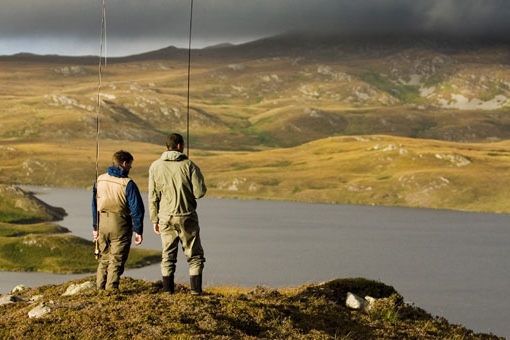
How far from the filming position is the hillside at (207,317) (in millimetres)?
19469

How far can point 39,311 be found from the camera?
836 inches

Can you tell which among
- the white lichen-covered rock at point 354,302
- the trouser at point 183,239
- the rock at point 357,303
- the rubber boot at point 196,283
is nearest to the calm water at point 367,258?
the rock at point 357,303

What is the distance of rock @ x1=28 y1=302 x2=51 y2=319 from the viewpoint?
21.0 metres

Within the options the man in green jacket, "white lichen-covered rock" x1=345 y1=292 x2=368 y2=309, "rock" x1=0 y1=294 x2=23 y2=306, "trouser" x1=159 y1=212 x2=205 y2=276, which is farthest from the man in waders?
"white lichen-covered rock" x1=345 y1=292 x2=368 y2=309

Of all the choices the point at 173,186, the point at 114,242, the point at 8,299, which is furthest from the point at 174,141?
the point at 8,299

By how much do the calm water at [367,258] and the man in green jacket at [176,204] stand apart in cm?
5335

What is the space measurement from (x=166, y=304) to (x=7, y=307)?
5814mm

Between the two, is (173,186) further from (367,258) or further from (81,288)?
(367,258)

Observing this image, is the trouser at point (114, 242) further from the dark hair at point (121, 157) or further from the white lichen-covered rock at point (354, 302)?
the white lichen-covered rock at point (354, 302)

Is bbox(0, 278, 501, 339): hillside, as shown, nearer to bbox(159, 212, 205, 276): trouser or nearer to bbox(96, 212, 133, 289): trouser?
bbox(96, 212, 133, 289): trouser

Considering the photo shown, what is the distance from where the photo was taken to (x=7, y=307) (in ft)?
80.5

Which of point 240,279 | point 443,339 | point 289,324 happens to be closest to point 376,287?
point 443,339

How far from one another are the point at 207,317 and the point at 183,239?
2808 millimetres

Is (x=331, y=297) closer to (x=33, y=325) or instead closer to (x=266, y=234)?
(x=33, y=325)
